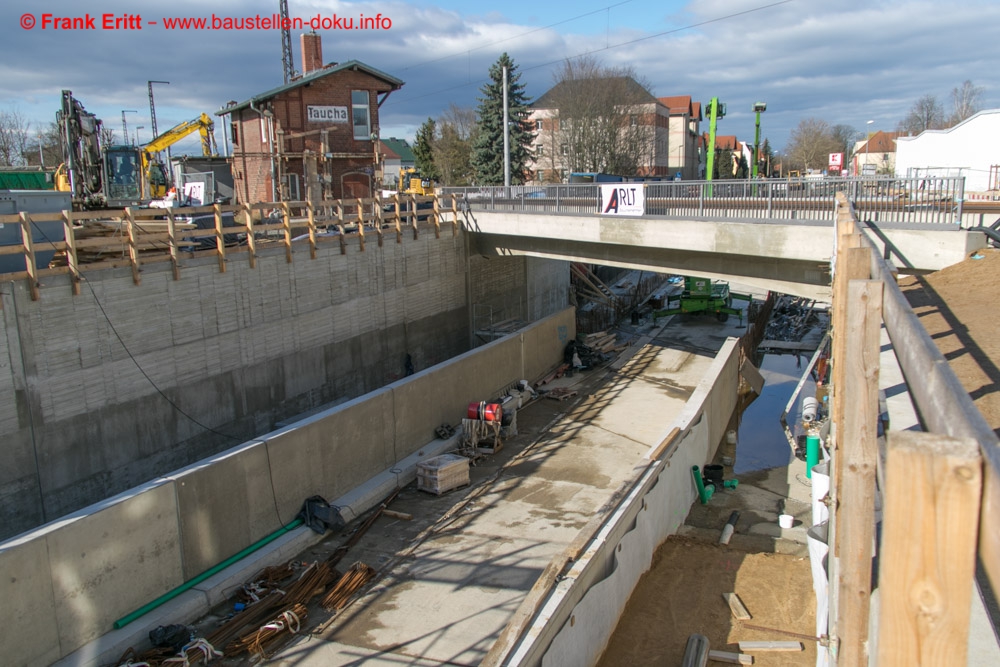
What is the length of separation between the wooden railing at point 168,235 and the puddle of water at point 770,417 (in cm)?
1110

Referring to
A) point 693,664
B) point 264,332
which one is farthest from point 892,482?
point 264,332

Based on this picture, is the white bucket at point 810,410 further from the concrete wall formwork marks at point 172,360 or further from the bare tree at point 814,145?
the bare tree at point 814,145

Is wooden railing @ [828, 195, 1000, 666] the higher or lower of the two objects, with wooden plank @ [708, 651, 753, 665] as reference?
higher

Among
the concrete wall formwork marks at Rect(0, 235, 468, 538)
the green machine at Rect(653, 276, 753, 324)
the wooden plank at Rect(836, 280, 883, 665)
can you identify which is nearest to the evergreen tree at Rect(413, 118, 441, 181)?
the green machine at Rect(653, 276, 753, 324)

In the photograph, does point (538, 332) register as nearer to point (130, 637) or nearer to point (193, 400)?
point (193, 400)

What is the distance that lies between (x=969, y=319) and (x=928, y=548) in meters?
3.98

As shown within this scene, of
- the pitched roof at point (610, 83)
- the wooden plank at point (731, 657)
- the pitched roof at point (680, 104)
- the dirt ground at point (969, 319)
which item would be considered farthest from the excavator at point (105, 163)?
the pitched roof at point (680, 104)

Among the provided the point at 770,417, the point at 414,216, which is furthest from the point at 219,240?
the point at 770,417

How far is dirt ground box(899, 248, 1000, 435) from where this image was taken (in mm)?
3455

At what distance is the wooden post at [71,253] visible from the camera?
40.7 feet

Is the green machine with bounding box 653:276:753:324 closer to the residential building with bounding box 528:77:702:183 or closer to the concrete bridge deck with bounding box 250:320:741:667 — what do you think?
the concrete bridge deck with bounding box 250:320:741:667

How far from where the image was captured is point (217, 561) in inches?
433

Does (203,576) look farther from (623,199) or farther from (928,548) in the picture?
(623,199)

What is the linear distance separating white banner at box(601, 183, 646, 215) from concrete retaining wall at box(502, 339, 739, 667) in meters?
5.90
